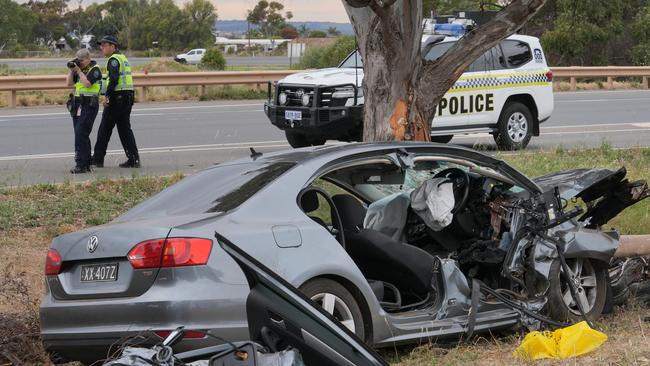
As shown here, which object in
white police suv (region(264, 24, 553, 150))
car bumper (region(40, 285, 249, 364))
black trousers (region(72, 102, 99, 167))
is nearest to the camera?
car bumper (region(40, 285, 249, 364))

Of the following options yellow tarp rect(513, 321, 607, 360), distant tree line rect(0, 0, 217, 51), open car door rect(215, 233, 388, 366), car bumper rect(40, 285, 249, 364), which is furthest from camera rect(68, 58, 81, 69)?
distant tree line rect(0, 0, 217, 51)

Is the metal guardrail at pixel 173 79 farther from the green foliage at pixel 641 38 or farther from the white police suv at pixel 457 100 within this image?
the green foliage at pixel 641 38

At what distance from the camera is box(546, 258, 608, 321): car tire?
6.68m

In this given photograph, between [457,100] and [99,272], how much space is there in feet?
33.9

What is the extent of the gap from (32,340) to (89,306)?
120cm

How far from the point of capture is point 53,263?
19.5ft

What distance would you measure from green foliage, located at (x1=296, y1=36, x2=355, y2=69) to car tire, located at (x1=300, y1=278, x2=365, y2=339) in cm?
2716

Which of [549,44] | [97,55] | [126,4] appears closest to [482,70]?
[549,44]

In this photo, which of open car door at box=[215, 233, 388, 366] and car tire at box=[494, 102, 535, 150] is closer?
open car door at box=[215, 233, 388, 366]

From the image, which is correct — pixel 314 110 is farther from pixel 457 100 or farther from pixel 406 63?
pixel 406 63

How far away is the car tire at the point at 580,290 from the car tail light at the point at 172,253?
7.96ft

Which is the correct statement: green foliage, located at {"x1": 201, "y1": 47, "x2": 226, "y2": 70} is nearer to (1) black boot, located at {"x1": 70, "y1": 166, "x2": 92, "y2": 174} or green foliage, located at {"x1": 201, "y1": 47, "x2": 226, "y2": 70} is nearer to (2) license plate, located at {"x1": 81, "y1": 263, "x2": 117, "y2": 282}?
(1) black boot, located at {"x1": 70, "y1": 166, "x2": 92, "y2": 174}

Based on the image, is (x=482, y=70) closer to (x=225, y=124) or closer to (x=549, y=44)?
(x=225, y=124)

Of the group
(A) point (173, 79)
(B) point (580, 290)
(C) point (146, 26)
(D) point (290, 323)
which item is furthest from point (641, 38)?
(C) point (146, 26)
